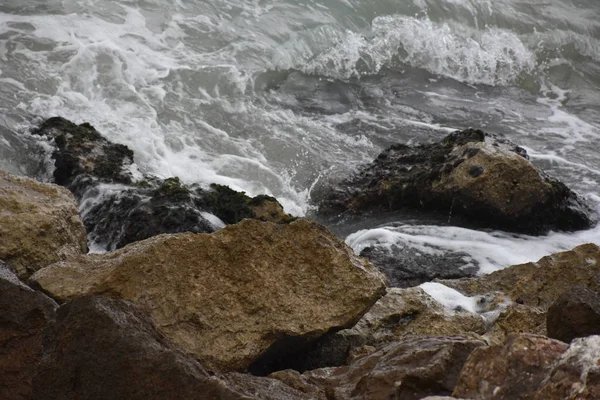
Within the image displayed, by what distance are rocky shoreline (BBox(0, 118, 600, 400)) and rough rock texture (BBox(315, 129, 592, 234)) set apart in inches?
0.7

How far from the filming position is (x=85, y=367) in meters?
2.51

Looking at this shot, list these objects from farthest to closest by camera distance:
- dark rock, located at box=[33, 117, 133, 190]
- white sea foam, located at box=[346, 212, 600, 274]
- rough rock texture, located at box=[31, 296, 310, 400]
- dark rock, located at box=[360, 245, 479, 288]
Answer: dark rock, located at box=[33, 117, 133, 190]
white sea foam, located at box=[346, 212, 600, 274]
dark rock, located at box=[360, 245, 479, 288]
rough rock texture, located at box=[31, 296, 310, 400]

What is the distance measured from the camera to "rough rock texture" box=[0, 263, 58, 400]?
8.59ft

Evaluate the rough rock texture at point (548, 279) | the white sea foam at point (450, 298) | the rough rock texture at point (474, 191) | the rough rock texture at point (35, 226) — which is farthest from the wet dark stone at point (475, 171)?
the rough rock texture at point (35, 226)

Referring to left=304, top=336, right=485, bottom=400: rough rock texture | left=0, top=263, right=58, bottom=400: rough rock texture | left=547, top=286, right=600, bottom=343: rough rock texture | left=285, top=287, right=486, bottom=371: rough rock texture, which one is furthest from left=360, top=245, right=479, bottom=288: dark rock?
left=0, top=263, right=58, bottom=400: rough rock texture

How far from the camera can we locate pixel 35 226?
4.13m

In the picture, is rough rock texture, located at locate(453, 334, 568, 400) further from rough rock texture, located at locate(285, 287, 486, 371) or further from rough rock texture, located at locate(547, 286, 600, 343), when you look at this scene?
rough rock texture, located at locate(285, 287, 486, 371)

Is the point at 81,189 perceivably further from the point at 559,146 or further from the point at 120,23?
the point at 559,146

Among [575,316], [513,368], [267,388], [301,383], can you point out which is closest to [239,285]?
[301,383]

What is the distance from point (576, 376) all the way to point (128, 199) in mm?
4373

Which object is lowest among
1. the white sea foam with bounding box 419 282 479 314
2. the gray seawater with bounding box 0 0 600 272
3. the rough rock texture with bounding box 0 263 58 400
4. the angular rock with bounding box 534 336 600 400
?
the gray seawater with bounding box 0 0 600 272

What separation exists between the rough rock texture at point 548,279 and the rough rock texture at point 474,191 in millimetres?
1724

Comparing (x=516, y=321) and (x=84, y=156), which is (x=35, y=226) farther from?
(x=84, y=156)

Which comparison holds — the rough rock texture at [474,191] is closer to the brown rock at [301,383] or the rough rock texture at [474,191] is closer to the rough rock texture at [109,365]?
the brown rock at [301,383]
